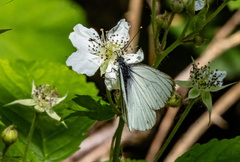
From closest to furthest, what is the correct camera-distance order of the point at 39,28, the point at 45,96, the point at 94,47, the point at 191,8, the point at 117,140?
the point at 191,8, the point at 117,140, the point at 94,47, the point at 45,96, the point at 39,28

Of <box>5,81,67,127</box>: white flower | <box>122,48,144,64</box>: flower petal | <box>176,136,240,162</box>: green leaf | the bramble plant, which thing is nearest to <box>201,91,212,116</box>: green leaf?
the bramble plant

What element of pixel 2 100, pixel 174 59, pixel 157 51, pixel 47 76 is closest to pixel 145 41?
pixel 174 59

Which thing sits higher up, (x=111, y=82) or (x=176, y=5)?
(x=176, y=5)

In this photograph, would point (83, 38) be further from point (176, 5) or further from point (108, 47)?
point (176, 5)

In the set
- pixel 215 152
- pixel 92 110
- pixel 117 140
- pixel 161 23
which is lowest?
pixel 215 152

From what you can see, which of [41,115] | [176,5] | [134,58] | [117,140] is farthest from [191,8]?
[41,115]

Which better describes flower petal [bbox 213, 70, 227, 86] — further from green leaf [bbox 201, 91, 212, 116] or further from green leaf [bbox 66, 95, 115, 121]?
green leaf [bbox 66, 95, 115, 121]
